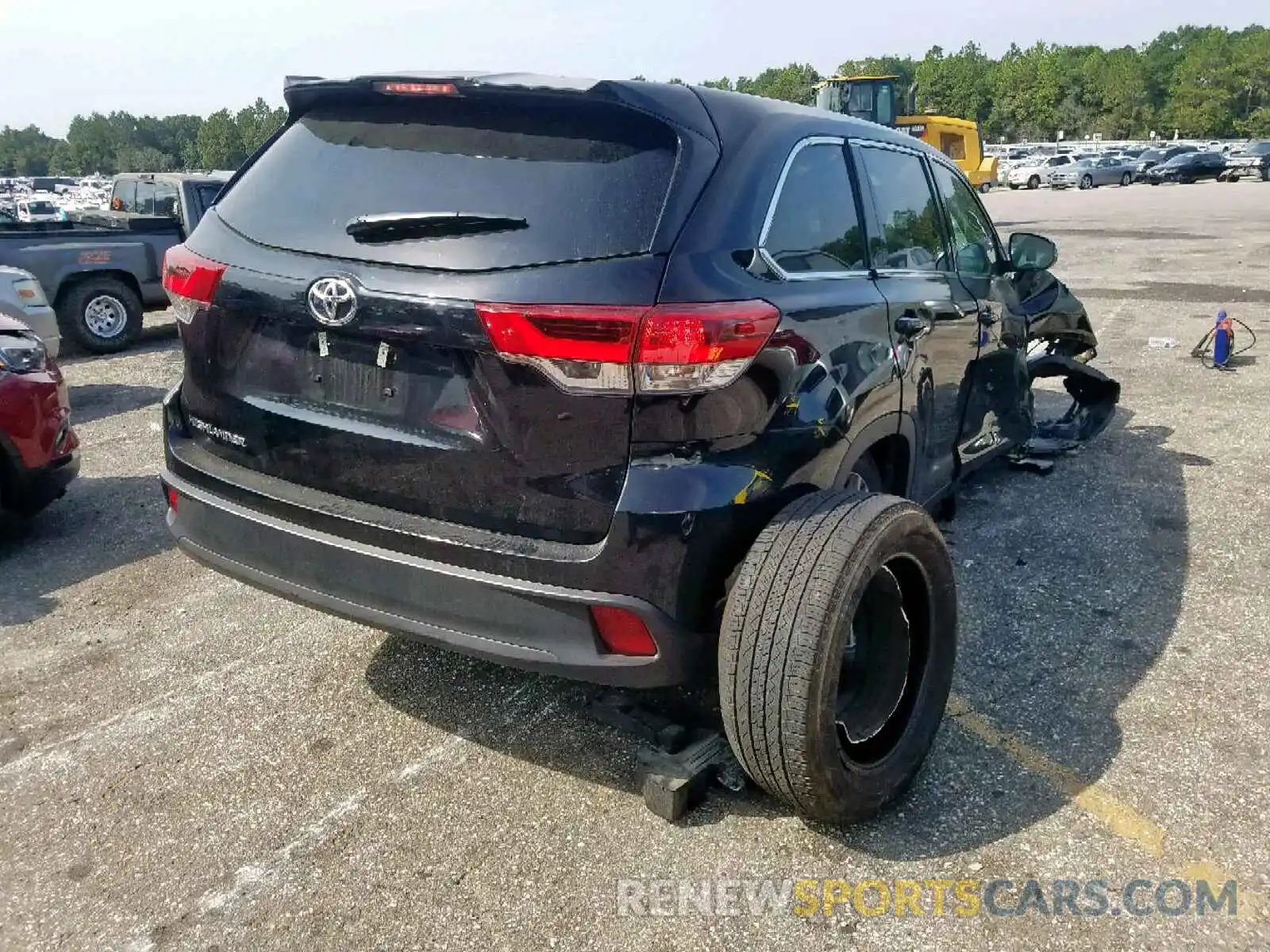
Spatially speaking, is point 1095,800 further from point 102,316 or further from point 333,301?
point 102,316

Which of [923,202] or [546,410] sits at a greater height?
[923,202]

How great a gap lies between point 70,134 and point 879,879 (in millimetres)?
182667

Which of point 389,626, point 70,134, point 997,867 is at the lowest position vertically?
point 997,867

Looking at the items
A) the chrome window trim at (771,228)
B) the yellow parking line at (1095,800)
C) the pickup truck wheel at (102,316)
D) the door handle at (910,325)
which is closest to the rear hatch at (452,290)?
the chrome window trim at (771,228)

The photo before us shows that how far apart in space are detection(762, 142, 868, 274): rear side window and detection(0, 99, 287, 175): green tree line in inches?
4543

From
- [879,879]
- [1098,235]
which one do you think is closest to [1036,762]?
[879,879]

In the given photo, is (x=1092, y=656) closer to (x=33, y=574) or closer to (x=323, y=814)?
(x=323, y=814)

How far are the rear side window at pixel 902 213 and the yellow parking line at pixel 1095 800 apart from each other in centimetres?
150

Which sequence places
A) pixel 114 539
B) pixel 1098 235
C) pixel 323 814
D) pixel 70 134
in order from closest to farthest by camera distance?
pixel 323 814
pixel 114 539
pixel 1098 235
pixel 70 134

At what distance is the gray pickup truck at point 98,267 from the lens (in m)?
9.97

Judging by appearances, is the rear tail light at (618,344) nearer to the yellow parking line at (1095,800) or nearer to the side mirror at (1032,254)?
the yellow parking line at (1095,800)

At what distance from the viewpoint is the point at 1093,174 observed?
45594mm

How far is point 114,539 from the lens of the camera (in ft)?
16.4

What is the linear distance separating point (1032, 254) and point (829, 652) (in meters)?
3.29
